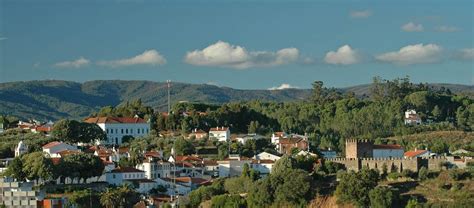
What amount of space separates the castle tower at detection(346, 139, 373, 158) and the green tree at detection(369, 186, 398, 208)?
36.2 feet

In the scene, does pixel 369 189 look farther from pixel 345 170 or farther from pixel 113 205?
pixel 113 205

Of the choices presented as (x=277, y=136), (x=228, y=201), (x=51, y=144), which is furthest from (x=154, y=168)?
(x=277, y=136)

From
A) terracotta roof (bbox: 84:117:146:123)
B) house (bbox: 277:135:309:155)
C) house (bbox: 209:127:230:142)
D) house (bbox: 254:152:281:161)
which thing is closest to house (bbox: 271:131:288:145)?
house (bbox: 277:135:309:155)

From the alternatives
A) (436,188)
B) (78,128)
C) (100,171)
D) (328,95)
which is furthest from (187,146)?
(328,95)

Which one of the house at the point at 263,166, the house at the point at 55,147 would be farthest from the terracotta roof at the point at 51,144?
the house at the point at 263,166

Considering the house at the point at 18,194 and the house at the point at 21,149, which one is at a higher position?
the house at the point at 21,149

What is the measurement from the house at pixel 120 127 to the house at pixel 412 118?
25243 millimetres

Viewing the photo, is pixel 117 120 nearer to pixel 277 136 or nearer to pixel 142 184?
pixel 277 136

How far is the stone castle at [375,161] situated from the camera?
53.5m

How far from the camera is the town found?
5197 cm

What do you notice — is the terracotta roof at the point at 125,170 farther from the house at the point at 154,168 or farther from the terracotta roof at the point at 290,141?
the terracotta roof at the point at 290,141

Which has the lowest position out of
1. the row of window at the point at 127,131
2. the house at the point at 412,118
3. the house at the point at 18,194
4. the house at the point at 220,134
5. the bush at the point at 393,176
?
the house at the point at 18,194

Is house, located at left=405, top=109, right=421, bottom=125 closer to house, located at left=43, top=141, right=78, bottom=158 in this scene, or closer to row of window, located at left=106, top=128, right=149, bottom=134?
row of window, located at left=106, top=128, right=149, bottom=134

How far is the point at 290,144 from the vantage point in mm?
70000
